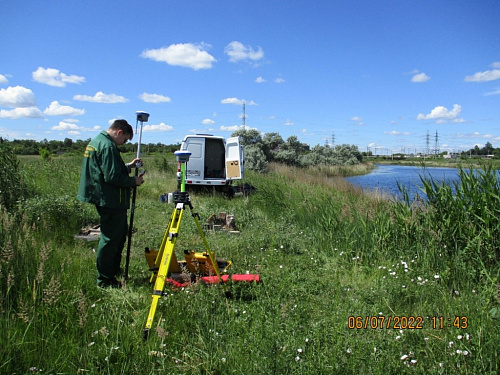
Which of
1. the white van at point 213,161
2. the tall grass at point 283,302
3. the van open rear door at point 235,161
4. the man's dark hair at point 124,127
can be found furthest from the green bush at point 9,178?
the van open rear door at point 235,161

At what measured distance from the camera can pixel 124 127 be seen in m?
4.06

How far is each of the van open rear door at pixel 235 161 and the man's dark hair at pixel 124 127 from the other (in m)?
8.12

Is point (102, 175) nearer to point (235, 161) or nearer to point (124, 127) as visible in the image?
point (124, 127)

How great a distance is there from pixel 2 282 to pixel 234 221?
15.9 feet

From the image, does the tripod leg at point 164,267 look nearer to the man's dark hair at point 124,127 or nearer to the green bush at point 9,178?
the man's dark hair at point 124,127

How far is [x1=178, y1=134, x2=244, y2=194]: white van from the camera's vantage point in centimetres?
1245

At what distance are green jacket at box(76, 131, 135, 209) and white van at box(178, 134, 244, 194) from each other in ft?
27.5

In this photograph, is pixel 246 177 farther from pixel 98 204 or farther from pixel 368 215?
pixel 98 204

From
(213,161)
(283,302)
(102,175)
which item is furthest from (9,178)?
(213,161)

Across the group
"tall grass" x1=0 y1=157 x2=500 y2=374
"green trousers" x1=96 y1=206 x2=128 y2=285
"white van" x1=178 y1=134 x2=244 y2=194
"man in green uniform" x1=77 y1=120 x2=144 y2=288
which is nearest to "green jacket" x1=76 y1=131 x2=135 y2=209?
"man in green uniform" x1=77 y1=120 x2=144 y2=288

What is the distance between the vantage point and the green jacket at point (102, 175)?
3764 mm

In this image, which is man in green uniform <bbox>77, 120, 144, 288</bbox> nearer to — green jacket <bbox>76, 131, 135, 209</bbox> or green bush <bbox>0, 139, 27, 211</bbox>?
green jacket <bbox>76, 131, 135, 209</bbox>

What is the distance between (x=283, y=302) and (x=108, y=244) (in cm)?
204
